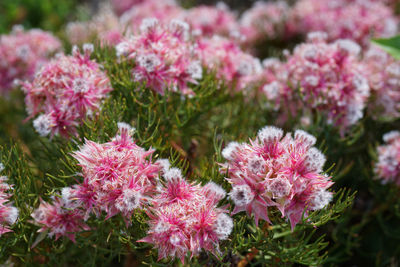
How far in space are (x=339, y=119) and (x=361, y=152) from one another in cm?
35

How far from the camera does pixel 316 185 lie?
769mm

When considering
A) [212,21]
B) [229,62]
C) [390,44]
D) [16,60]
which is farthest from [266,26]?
[16,60]

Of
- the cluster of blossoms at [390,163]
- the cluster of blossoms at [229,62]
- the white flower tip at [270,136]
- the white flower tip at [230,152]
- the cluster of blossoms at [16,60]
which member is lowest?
the cluster of blossoms at [390,163]

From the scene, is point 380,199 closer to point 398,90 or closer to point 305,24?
point 398,90

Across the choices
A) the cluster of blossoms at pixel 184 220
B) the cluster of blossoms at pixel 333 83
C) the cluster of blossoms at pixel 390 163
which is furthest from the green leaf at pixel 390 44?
the cluster of blossoms at pixel 184 220

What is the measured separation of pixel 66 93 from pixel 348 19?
1343 millimetres

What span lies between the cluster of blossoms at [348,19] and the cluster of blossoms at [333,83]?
0.56 meters

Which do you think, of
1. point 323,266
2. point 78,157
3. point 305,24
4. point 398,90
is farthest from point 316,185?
point 305,24

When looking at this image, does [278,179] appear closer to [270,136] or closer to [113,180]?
[270,136]

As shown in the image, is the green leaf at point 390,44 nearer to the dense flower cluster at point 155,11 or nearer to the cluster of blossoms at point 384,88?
the cluster of blossoms at point 384,88

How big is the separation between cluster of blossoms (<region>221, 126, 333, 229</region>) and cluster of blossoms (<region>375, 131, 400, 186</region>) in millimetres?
503

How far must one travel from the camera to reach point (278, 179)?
75 cm

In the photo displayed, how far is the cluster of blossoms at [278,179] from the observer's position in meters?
0.75

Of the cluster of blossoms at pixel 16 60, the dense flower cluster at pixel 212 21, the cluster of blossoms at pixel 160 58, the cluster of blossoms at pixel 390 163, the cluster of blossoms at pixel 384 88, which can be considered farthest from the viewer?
the dense flower cluster at pixel 212 21
